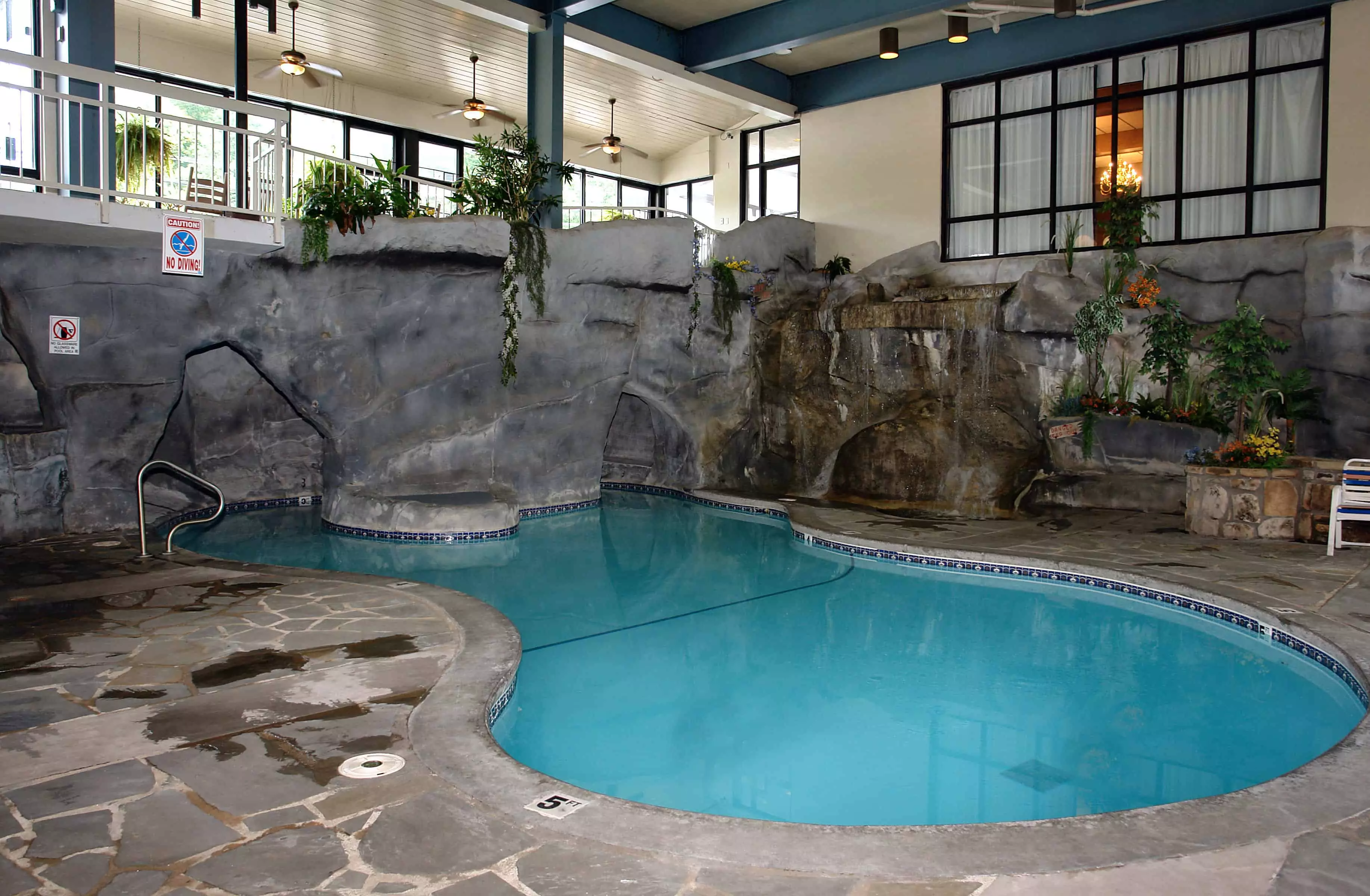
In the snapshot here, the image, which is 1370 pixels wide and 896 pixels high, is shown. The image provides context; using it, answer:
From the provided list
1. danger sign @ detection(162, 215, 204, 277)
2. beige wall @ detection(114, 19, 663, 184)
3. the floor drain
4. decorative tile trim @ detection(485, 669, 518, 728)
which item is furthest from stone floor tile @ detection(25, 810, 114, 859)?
beige wall @ detection(114, 19, 663, 184)

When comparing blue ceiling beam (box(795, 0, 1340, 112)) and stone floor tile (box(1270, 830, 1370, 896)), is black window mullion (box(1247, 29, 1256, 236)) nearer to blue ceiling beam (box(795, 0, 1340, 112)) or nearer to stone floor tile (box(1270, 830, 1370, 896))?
blue ceiling beam (box(795, 0, 1340, 112))

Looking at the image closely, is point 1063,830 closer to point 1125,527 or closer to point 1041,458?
point 1125,527

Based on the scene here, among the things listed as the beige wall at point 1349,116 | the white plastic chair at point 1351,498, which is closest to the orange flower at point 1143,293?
the beige wall at point 1349,116

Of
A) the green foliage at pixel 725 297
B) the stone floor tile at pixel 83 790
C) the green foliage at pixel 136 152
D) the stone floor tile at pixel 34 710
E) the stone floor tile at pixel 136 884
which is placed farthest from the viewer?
the green foliage at pixel 725 297

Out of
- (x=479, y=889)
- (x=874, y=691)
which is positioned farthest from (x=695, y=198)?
(x=479, y=889)

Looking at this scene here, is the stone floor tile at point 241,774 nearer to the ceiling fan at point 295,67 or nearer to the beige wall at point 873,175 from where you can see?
the ceiling fan at point 295,67

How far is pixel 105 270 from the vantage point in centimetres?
982

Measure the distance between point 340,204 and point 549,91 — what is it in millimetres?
4982

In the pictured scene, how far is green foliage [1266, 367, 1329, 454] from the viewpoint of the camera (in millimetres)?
11664

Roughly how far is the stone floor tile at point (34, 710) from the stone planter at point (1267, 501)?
10081 mm

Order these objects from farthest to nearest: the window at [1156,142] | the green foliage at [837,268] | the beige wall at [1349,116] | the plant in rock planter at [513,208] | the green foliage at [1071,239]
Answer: the green foliage at [837,268] < the green foliage at [1071,239] < the window at [1156,142] < the beige wall at [1349,116] < the plant in rock planter at [513,208]

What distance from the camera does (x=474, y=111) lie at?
16.2 m

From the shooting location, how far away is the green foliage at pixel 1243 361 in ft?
35.0

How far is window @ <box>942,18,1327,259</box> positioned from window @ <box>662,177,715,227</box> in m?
7.60
